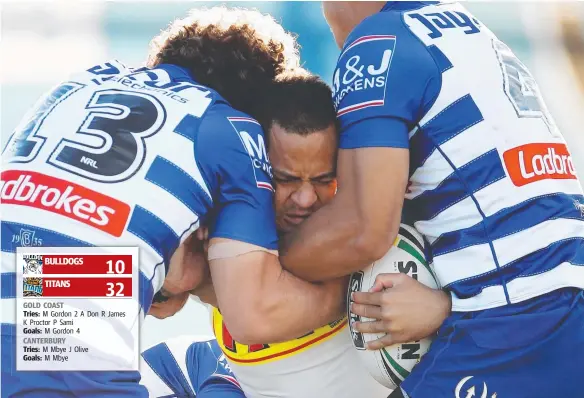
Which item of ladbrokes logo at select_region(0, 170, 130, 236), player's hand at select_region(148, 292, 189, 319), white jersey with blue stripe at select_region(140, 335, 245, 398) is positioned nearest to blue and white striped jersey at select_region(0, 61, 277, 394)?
ladbrokes logo at select_region(0, 170, 130, 236)

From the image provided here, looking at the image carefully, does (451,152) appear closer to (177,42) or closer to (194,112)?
(194,112)

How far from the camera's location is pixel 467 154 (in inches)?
117

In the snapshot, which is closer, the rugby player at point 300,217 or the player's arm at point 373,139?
the player's arm at point 373,139

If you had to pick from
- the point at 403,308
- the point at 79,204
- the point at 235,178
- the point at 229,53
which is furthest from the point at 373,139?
the point at 79,204

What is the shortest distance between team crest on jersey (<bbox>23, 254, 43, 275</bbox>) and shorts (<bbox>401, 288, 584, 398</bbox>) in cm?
132

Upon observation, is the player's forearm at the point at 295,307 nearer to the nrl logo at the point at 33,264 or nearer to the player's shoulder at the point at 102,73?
the nrl logo at the point at 33,264

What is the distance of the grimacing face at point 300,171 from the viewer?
3252 mm

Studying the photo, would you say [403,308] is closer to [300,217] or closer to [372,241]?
[372,241]

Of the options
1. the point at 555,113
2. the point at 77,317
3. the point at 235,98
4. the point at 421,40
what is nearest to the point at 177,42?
the point at 235,98

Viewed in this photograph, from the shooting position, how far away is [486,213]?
9.76 feet

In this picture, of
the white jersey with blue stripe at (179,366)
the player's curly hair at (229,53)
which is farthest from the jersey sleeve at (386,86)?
the white jersey with blue stripe at (179,366)

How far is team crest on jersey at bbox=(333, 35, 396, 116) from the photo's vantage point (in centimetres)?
299

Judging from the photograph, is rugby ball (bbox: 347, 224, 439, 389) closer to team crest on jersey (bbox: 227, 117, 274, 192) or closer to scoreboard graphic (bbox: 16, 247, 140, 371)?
team crest on jersey (bbox: 227, 117, 274, 192)

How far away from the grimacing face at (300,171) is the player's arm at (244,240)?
0.71 ft
